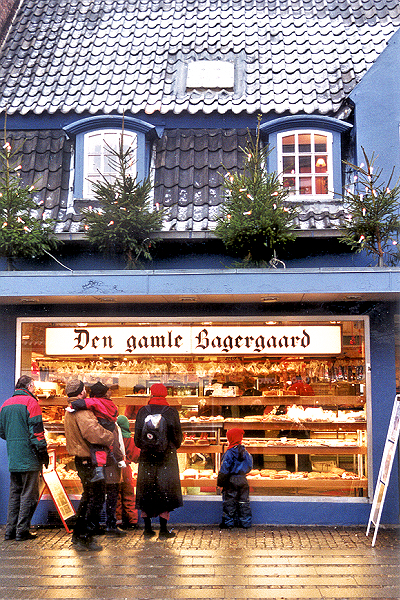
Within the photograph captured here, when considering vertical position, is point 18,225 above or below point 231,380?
above

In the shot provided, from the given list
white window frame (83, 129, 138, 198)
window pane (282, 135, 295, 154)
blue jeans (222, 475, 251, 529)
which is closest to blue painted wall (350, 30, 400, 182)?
window pane (282, 135, 295, 154)

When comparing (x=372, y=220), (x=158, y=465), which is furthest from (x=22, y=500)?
(x=372, y=220)

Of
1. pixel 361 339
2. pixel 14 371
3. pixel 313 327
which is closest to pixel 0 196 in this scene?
pixel 14 371

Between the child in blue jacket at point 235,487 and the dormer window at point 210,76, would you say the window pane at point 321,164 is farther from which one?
the child in blue jacket at point 235,487

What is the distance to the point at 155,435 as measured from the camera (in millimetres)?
8680

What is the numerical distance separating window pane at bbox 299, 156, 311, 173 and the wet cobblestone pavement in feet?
18.5

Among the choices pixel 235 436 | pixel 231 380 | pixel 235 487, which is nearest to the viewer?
pixel 235 487

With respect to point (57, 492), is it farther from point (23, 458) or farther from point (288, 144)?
point (288, 144)

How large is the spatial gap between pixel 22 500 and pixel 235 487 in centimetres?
300

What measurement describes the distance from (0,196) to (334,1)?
8.38 metres

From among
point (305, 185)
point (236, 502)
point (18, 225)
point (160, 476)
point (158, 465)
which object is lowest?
point (236, 502)

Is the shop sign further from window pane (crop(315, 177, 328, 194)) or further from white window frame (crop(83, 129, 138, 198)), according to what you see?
white window frame (crop(83, 129, 138, 198))

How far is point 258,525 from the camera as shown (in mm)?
9328

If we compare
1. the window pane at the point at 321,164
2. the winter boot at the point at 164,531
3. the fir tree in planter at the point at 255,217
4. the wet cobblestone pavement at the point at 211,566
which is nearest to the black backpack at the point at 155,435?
the winter boot at the point at 164,531
